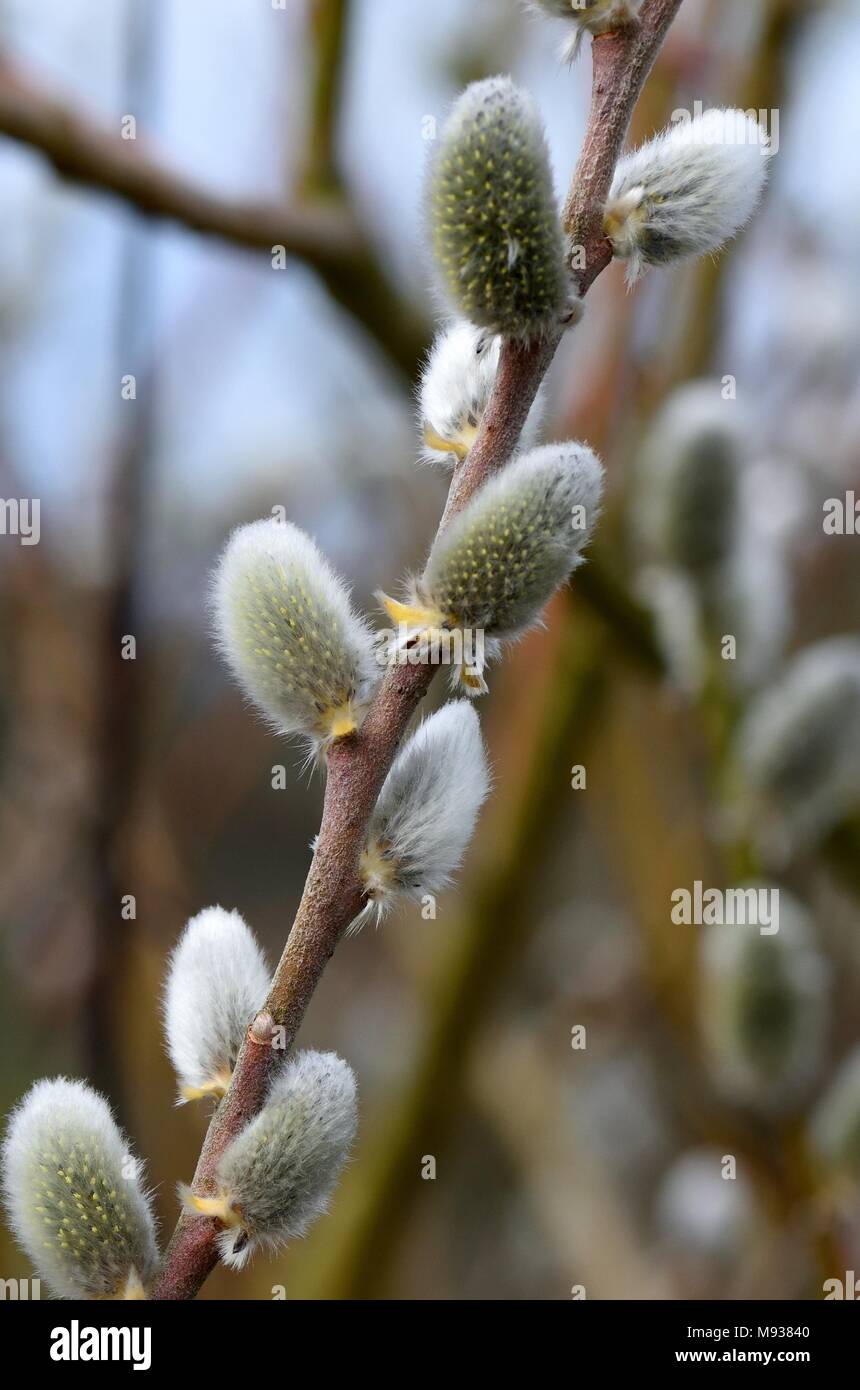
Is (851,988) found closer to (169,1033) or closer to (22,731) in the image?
(22,731)

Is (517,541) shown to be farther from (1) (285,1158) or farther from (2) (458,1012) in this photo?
(2) (458,1012)

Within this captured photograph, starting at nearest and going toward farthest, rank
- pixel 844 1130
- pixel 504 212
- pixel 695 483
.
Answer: pixel 504 212 < pixel 844 1130 < pixel 695 483

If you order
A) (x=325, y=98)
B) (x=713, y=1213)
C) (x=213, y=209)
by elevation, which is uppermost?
(x=325, y=98)

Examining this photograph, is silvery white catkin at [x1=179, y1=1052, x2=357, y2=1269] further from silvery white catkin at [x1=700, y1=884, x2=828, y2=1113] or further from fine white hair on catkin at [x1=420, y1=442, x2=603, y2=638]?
silvery white catkin at [x1=700, y1=884, x2=828, y2=1113]

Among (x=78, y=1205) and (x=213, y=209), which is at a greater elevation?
(x=213, y=209)

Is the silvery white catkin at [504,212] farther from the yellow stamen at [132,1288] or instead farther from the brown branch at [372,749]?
the yellow stamen at [132,1288]

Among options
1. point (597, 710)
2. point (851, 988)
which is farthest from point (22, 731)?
point (851, 988)

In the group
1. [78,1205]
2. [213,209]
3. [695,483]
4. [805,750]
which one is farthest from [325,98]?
[78,1205]
